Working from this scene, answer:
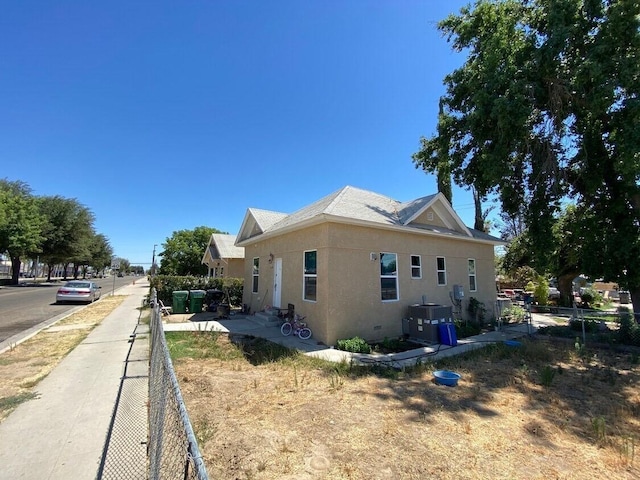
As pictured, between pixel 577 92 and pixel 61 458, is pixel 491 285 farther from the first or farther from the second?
pixel 61 458

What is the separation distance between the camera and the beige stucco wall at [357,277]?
31.3ft

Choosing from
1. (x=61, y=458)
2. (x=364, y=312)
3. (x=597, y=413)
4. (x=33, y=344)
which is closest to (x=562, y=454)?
(x=597, y=413)

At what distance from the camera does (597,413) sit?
499 cm

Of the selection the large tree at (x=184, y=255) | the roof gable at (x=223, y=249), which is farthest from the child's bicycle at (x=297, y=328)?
the large tree at (x=184, y=255)

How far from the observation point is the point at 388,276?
10.8 metres

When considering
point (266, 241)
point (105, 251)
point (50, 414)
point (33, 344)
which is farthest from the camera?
point (105, 251)

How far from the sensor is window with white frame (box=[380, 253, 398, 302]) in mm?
10633

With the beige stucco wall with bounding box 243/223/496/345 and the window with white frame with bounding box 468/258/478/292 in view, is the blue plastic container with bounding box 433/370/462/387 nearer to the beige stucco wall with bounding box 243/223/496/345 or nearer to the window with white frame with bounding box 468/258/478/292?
the beige stucco wall with bounding box 243/223/496/345

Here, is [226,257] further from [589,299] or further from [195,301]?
[589,299]

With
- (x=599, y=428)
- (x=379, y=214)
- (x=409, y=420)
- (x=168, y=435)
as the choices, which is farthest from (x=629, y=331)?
(x=168, y=435)

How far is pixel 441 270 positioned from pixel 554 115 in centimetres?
687

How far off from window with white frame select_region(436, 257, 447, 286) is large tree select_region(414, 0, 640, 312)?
3.50 meters

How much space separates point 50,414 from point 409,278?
9946 mm

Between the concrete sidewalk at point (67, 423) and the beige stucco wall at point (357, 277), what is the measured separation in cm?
502
